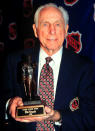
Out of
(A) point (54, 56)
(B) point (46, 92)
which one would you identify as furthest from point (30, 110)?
(A) point (54, 56)

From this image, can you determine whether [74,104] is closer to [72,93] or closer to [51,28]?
[72,93]

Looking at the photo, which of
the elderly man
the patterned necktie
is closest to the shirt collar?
the elderly man

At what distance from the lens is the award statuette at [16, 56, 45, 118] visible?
963mm

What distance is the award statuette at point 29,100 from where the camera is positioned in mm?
963

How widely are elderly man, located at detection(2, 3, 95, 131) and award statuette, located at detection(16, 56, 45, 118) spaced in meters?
0.11

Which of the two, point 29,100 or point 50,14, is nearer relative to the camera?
point 29,100

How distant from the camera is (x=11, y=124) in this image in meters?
1.30

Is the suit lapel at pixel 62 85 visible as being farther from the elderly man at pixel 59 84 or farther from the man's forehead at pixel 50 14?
the man's forehead at pixel 50 14

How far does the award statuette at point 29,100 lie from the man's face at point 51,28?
0.83 ft

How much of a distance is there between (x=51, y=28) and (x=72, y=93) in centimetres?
54

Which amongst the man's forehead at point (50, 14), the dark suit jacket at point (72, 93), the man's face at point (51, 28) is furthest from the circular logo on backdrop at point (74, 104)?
the man's forehead at point (50, 14)

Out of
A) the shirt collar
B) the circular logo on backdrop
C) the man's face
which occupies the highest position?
the man's face

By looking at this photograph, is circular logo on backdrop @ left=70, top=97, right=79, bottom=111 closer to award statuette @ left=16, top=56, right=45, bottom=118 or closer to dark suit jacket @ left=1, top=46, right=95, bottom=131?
dark suit jacket @ left=1, top=46, right=95, bottom=131

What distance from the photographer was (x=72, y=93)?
1194 millimetres
